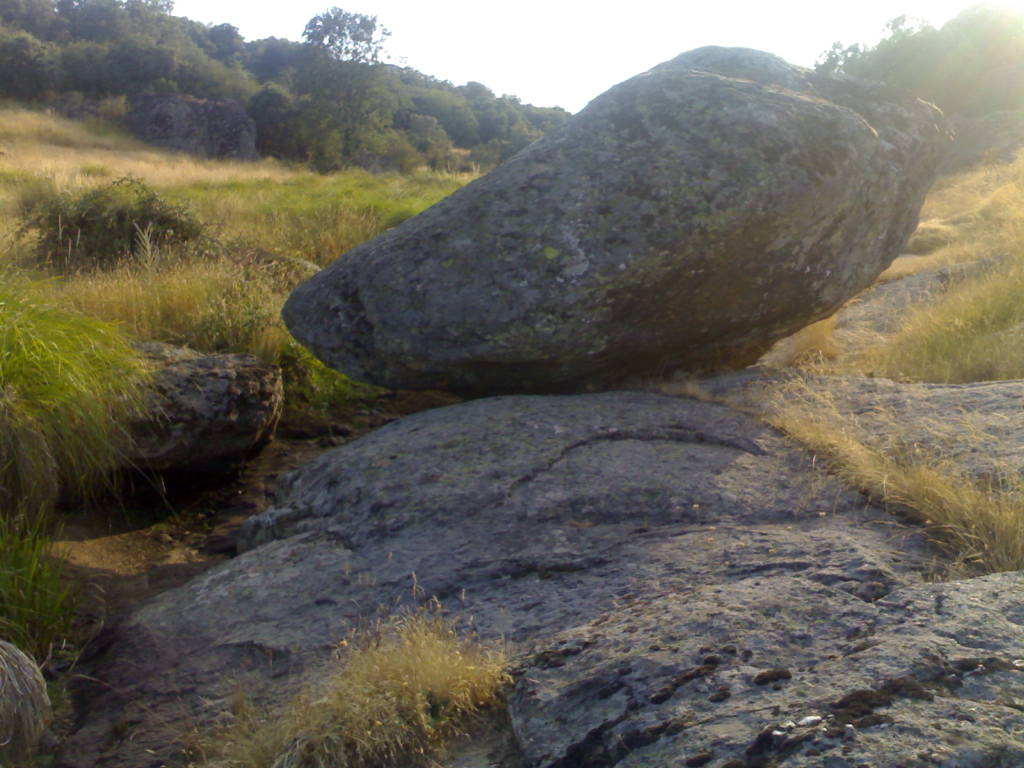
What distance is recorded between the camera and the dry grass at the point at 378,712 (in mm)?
2100

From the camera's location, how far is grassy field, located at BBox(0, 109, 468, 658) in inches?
136

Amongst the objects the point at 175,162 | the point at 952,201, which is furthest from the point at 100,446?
the point at 175,162

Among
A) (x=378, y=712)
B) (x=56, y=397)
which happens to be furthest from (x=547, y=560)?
(x=56, y=397)

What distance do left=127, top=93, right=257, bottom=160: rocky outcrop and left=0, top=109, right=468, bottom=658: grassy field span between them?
41.3ft

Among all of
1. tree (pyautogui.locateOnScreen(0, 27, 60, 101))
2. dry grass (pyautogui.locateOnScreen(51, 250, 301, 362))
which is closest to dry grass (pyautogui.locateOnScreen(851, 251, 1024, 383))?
dry grass (pyautogui.locateOnScreen(51, 250, 301, 362))

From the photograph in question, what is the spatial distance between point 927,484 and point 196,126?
25363mm

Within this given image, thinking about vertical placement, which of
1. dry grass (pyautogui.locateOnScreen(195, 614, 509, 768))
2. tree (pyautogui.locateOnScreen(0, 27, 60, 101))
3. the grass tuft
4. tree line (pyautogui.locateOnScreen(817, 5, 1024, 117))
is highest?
tree line (pyautogui.locateOnScreen(817, 5, 1024, 117))

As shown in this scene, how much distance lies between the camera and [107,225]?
8.05 m

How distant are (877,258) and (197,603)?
3972 millimetres

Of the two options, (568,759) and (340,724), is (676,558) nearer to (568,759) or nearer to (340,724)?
(568,759)

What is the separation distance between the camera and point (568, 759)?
1.96m

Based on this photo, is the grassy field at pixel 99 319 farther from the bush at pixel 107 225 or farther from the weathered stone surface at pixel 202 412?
the weathered stone surface at pixel 202 412

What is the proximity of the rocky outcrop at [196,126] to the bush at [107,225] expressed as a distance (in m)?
16.6

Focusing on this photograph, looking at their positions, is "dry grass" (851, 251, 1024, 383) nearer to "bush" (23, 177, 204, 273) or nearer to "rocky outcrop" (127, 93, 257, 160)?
"bush" (23, 177, 204, 273)
